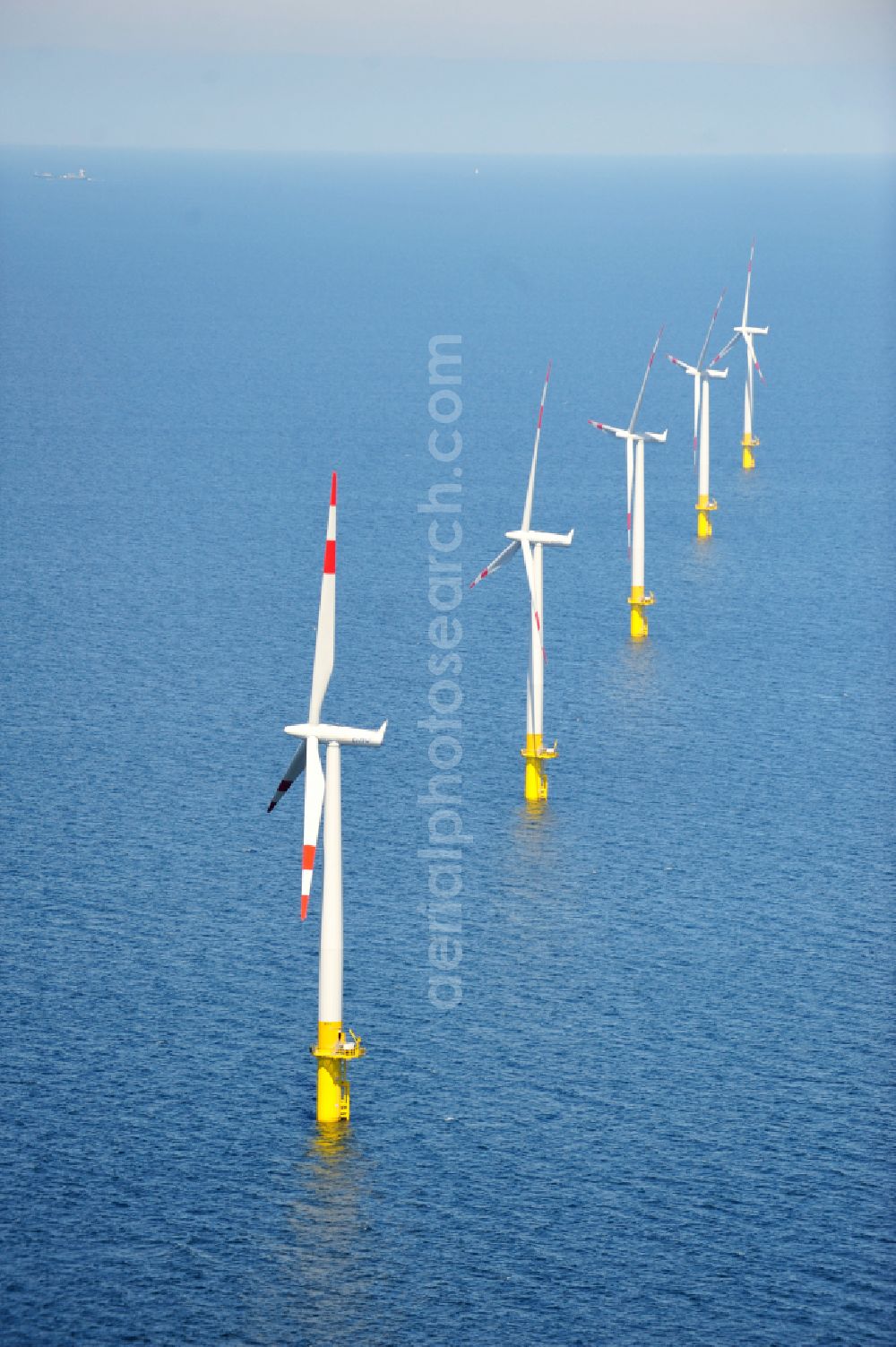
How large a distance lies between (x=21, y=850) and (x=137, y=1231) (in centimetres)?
4202

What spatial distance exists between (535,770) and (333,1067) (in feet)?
138

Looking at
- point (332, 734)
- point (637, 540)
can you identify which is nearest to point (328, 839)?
point (332, 734)

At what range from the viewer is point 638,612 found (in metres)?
166

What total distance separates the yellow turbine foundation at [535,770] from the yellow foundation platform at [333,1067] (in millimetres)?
38851

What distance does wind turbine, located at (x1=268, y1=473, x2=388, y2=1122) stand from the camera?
278 ft

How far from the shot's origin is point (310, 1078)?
93688 mm

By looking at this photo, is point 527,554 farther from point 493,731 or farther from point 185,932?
point 185,932

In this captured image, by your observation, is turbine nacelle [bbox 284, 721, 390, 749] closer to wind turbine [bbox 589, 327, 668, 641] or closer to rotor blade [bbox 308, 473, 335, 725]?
rotor blade [bbox 308, 473, 335, 725]

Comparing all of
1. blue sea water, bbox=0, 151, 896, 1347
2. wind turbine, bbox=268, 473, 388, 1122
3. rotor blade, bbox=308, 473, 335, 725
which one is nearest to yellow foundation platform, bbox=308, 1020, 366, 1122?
wind turbine, bbox=268, 473, 388, 1122

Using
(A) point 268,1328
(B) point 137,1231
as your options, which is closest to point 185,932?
(B) point 137,1231

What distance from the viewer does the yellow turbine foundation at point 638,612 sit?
16450 centimetres

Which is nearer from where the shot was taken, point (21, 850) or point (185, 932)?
point (185, 932)

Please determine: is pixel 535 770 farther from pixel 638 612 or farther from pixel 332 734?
pixel 332 734

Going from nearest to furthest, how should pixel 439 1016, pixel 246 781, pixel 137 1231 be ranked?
1. pixel 137 1231
2. pixel 439 1016
3. pixel 246 781
